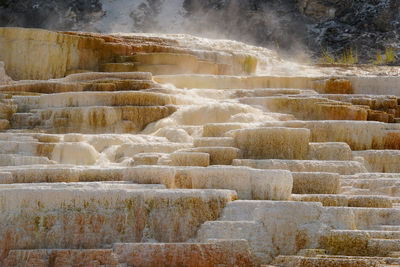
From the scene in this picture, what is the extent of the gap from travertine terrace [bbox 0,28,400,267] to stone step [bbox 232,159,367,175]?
2 cm

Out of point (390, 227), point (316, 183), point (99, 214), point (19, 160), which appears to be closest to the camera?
point (390, 227)

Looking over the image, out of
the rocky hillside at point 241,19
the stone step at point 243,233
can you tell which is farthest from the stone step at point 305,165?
the rocky hillside at point 241,19

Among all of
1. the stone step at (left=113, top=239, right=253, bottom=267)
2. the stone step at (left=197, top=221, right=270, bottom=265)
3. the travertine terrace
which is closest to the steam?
the travertine terrace

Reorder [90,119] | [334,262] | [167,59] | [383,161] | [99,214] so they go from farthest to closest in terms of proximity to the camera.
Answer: [167,59] < [90,119] < [383,161] < [99,214] < [334,262]

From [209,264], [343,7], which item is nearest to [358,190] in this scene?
[209,264]

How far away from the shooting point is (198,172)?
711cm

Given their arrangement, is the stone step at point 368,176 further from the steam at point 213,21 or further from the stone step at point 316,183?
the steam at point 213,21

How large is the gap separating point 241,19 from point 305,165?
60.8 feet

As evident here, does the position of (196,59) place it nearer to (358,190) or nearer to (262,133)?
(262,133)

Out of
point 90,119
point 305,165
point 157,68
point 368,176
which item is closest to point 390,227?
point 368,176

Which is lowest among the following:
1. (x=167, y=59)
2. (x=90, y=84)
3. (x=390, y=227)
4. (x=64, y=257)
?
(x=64, y=257)

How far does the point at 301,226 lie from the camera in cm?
621

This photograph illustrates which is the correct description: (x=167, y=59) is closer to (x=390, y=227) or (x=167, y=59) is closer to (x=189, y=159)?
(x=189, y=159)

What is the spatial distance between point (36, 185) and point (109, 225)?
0.88 m
